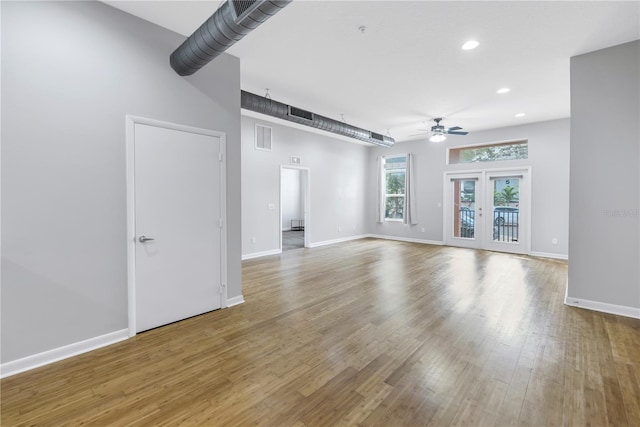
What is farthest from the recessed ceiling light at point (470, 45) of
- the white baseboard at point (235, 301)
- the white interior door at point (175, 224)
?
the white baseboard at point (235, 301)

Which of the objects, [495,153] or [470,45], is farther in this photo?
[495,153]

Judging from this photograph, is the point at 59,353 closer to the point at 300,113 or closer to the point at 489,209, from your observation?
the point at 300,113

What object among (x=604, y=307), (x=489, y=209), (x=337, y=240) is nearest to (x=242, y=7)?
(x=604, y=307)

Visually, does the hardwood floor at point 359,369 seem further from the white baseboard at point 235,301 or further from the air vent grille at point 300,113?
the air vent grille at point 300,113

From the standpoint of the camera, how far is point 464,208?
7.70 m

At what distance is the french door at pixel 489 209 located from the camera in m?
6.71

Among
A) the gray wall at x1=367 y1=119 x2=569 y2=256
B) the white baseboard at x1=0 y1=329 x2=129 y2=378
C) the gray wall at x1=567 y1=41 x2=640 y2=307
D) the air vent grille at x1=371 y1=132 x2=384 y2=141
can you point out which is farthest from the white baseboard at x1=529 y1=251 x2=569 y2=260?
the white baseboard at x1=0 y1=329 x2=129 y2=378

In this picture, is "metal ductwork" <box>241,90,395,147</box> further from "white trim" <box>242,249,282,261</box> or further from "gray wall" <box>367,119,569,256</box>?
"white trim" <box>242,249,282,261</box>

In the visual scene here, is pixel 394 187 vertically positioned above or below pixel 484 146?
below

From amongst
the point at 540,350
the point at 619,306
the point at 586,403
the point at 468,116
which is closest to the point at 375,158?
the point at 468,116

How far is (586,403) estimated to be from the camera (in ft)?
5.92

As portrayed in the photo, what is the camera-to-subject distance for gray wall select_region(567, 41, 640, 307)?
3.16 metres

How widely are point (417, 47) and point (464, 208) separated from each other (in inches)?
220

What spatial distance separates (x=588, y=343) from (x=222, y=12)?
4356mm
